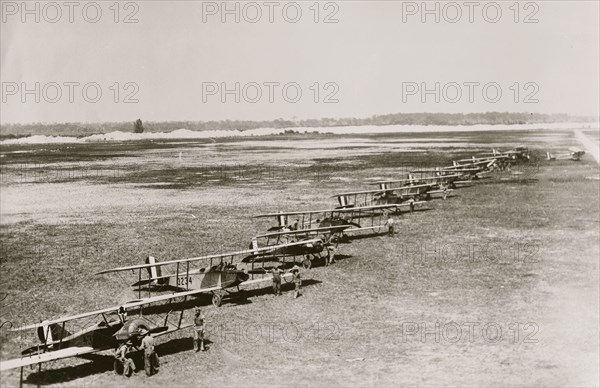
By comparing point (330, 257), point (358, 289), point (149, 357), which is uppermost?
point (330, 257)

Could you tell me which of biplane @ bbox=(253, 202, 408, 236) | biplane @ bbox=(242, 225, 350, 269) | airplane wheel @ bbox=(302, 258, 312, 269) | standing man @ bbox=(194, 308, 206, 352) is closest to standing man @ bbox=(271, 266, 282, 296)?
biplane @ bbox=(242, 225, 350, 269)

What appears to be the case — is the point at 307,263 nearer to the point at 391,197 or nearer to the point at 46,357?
the point at 46,357

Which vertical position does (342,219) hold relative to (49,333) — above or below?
above

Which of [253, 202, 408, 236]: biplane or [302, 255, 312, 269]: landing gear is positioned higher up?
[253, 202, 408, 236]: biplane

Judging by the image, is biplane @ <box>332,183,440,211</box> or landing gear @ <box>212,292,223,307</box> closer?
landing gear @ <box>212,292,223,307</box>

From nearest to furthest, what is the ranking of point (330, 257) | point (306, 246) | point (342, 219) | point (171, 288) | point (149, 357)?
point (149, 357), point (171, 288), point (306, 246), point (330, 257), point (342, 219)

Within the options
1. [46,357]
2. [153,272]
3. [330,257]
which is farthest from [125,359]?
[330,257]

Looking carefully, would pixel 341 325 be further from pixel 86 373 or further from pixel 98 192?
pixel 98 192

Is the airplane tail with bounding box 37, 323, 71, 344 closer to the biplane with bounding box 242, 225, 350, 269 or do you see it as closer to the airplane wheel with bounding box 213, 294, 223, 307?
the airplane wheel with bounding box 213, 294, 223, 307
